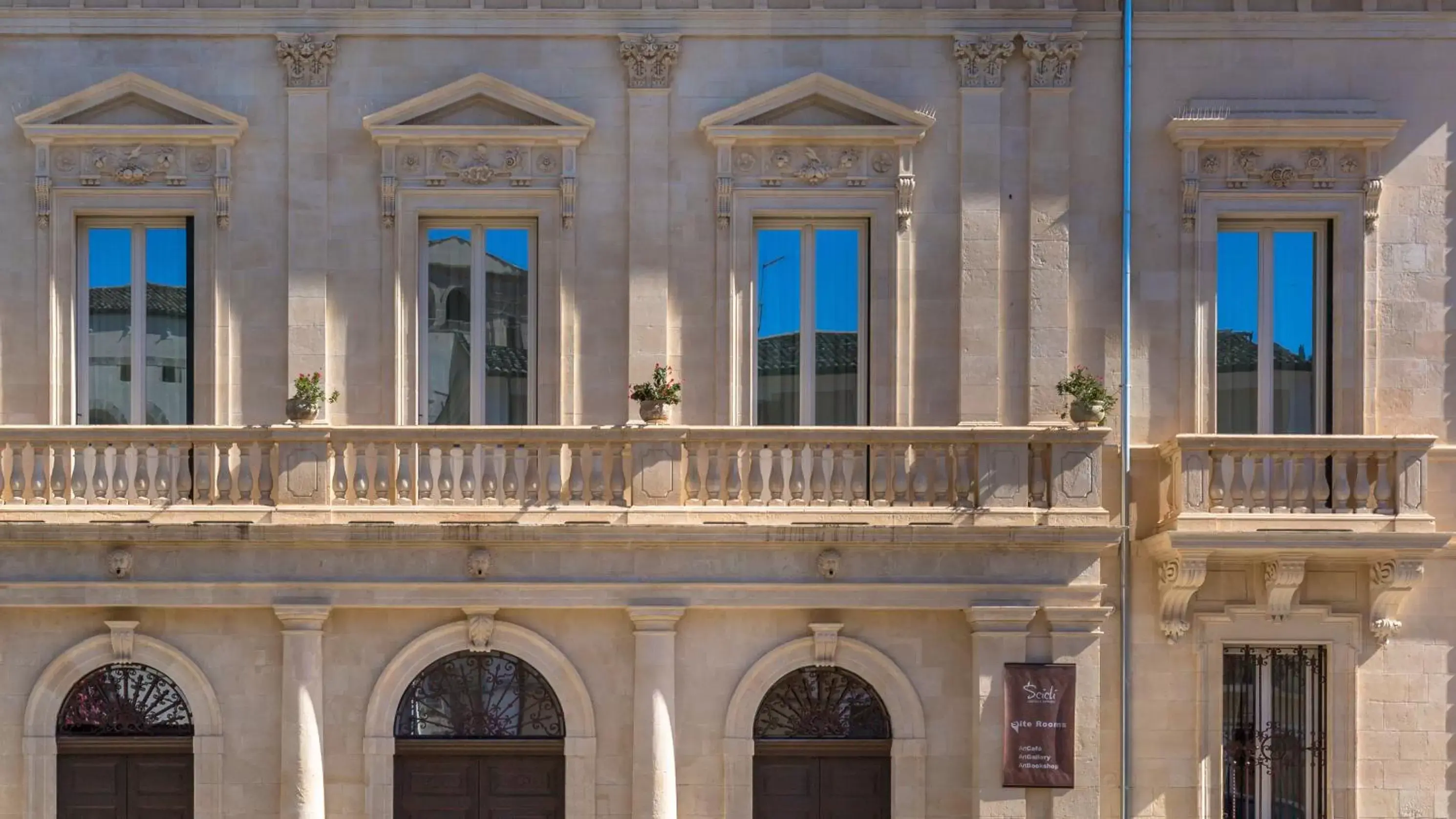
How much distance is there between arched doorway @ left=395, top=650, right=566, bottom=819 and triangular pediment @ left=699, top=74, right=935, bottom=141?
647cm

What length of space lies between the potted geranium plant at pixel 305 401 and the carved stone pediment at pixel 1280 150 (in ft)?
32.8

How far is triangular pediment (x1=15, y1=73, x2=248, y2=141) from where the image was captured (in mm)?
19953

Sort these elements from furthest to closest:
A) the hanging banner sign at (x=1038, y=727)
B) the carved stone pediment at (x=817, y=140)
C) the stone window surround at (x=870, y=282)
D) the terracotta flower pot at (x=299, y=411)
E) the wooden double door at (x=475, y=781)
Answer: the stone window surround at (x=870, y=282), the carved stone pediment at (x=817, y=140), the wooden double door at (x=475, y=781), the terracotta flower pot at (x=299, y=411), the hanging banner sign at (x=1038, y=727)

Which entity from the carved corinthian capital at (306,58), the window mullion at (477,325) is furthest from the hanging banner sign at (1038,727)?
the carved corinthian capital at (306,58)

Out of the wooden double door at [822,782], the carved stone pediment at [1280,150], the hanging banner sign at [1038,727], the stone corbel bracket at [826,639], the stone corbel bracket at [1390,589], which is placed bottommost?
the wooden double door at [822,782]

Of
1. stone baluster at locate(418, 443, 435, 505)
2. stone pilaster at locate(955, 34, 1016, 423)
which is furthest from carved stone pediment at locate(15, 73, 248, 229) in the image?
stone pilaster at locate(955, 34, 1016, 423)

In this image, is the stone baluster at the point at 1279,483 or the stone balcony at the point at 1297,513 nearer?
the stone balcony at the point at 1297,513

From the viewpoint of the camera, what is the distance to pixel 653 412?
755 inches

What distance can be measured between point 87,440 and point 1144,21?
1280cm

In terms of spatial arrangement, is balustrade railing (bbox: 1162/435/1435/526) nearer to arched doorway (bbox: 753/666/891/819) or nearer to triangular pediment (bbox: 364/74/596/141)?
arched doorway (bbox: 753/666/891/819)

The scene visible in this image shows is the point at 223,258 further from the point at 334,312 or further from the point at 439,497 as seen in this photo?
the point at 439,497

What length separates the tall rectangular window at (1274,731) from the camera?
19922mm

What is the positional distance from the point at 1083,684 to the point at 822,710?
2.88m

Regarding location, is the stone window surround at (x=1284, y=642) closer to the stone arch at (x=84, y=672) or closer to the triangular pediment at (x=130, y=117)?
the stone arch at (x=84, y=672)
